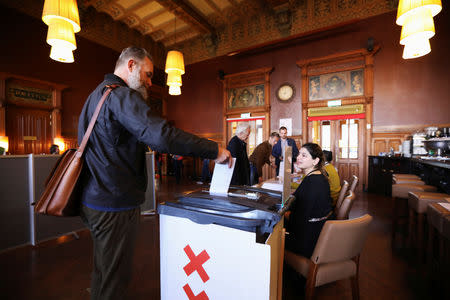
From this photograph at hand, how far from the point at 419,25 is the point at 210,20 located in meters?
7.00

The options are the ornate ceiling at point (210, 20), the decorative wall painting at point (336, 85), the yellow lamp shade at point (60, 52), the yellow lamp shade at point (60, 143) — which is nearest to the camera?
the yellow lamp shade at point (60, 52)

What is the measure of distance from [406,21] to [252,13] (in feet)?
19.1

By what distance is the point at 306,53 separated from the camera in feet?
22.3

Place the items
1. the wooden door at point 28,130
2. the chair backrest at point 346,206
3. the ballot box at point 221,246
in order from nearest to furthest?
the ballot box at point 221,246 < the chair backrest at point 346,206 < the wooden door at point 28,130

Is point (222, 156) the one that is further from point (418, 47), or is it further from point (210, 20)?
point (210, 20)

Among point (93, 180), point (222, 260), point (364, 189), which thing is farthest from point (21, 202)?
point (364, 189)

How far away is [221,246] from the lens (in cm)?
98

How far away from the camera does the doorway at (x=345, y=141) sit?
606 cm

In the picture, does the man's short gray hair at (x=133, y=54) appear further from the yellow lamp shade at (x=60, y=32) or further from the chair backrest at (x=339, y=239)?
the yellow lamp shade at (x=60, y=32)

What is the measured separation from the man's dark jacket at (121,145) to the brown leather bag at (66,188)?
3 cm

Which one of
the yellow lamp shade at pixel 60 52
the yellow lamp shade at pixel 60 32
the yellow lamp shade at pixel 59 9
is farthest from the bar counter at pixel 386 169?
the yellow lamp shade at pixel 60 52

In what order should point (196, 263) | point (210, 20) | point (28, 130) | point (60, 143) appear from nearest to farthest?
point (196, 263)
point (28, 130)
point (60, 143)
point (210, 20)

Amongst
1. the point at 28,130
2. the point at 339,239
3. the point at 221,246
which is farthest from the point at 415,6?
the point at 28,130

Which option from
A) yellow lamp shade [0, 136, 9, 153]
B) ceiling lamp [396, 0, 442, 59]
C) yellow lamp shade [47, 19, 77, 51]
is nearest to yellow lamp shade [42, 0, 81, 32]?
yellow lamp shade [47, 19, 77, 51]
